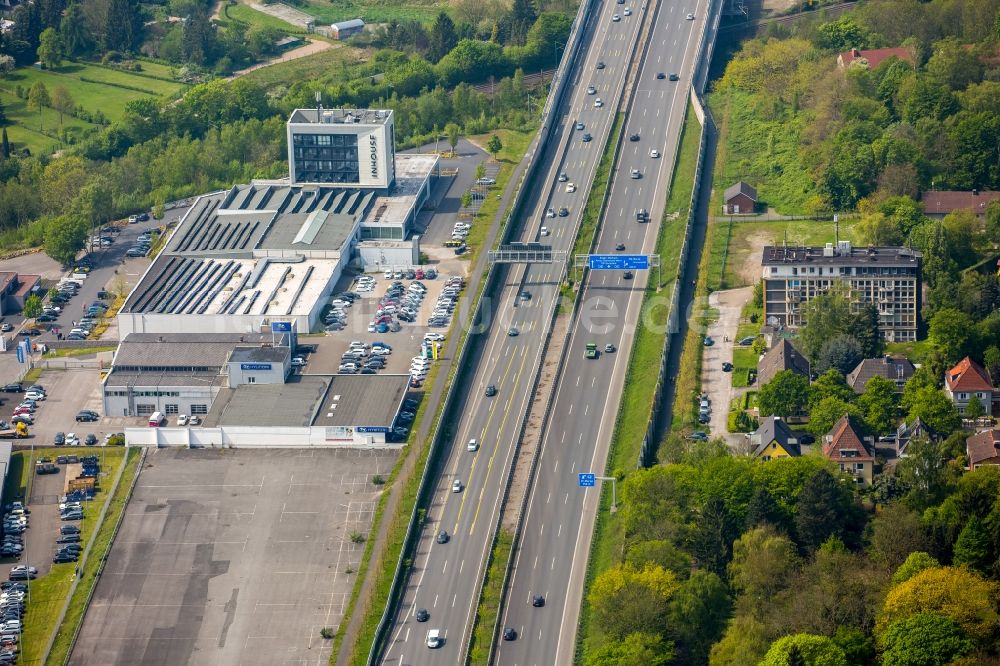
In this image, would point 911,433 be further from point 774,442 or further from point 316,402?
point 316,402

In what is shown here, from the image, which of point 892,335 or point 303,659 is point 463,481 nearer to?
point 303,659

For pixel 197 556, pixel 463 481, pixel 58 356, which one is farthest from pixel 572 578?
pixel 58 356

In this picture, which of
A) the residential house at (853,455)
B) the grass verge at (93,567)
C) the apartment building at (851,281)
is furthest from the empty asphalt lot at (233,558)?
the apartment building at (851,281)

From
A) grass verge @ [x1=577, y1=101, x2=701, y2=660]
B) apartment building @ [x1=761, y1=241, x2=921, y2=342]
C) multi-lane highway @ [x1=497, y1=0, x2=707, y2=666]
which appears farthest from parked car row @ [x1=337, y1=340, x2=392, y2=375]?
apartment building @ [x1=761, y1=241, x2=921, y2=342]

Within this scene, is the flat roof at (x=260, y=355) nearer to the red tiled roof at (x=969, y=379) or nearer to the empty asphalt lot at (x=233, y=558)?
the empty asphalt lot at (x=233, y=558)

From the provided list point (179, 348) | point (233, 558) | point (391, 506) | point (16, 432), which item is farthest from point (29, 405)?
point (391, 506)
